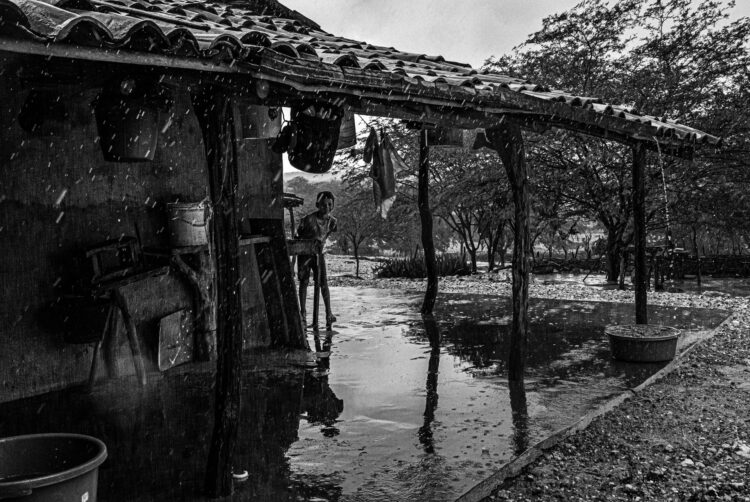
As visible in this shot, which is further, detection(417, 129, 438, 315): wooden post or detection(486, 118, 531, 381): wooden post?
detection(417, 129, 438, 315): wooden post

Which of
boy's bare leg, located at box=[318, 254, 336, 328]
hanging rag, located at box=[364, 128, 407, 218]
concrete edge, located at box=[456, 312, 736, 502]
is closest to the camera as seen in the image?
concrete edge, located at box=[456, 312, 736, 502]

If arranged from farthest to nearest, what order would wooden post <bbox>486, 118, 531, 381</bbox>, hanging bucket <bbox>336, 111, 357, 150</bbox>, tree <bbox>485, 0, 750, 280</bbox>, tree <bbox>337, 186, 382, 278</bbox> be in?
tree <bbox>337, 186, 382, 278</bbox> < tree <bbox>485, 0, 750, 280</bbox> < hanging bucket <bbox>336, 111, 357, 150</bbox> < wooden post <bbox>486, 118, 531, 381</bbox>

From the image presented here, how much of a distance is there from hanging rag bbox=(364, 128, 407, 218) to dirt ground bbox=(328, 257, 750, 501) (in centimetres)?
411

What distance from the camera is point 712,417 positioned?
5.70m

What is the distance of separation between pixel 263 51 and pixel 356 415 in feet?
10.1

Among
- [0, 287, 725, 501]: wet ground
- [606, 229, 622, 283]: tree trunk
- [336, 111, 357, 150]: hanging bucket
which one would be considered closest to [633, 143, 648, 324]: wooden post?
[0, 287, 725, 501]: wet ground

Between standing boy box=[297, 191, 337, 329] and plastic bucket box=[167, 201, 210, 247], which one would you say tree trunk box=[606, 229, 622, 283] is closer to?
standing boy box=[297, 191, 337, 329]

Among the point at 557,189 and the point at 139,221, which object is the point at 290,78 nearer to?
the point at 139,221

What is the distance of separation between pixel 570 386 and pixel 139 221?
4.64m

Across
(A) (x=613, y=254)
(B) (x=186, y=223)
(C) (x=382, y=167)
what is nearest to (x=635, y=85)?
(A) (x=613, y=254)

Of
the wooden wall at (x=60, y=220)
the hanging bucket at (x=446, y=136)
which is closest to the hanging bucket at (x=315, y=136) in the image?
the wooden wall at (x=60, y=220)

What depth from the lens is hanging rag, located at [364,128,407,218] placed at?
28.3 ft

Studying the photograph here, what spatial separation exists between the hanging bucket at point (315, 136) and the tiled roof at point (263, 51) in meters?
0.81

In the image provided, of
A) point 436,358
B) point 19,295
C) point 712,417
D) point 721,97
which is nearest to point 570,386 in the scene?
point 712,417
